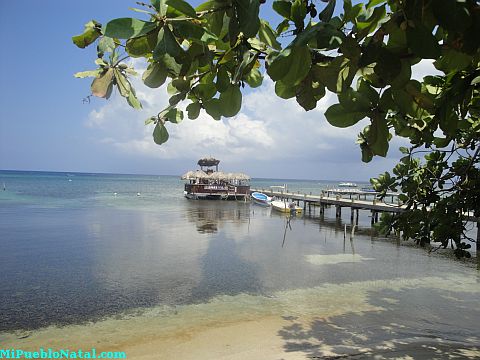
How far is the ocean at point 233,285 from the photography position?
8.27 meters

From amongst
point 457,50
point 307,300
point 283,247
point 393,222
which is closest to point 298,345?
point 307,300

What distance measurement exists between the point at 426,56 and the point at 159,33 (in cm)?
74

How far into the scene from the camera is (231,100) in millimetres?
1312

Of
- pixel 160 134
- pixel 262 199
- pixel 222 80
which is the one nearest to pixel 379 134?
pixel 222 80

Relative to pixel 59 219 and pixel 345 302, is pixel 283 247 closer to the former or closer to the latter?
pixel 345 302

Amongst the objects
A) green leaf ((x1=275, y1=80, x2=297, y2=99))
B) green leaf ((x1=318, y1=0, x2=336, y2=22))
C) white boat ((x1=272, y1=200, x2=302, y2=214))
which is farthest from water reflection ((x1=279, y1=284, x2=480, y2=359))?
white boat ((x1=272, y1=200, x2=302, y2=214))

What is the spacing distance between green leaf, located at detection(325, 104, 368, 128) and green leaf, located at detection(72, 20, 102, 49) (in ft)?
2.92

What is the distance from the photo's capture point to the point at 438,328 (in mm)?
8281

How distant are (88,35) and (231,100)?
0.57 m

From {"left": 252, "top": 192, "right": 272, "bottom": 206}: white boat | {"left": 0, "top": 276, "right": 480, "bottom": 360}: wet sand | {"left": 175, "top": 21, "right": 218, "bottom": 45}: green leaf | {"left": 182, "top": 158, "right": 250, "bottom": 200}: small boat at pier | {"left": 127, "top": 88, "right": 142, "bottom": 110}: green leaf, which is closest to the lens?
{"left": 175, "top": 21, "right": 218, "bottom": 45}: green leaf

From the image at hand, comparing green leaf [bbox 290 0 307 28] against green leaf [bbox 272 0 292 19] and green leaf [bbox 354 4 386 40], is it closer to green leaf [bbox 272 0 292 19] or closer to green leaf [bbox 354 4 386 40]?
green leaf [bbox 272 0 292 19]

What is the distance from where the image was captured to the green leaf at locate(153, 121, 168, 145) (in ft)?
4.81

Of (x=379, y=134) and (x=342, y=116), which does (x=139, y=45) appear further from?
(x=379, y=134)

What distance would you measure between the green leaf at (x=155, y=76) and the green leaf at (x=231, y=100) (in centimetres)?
23
